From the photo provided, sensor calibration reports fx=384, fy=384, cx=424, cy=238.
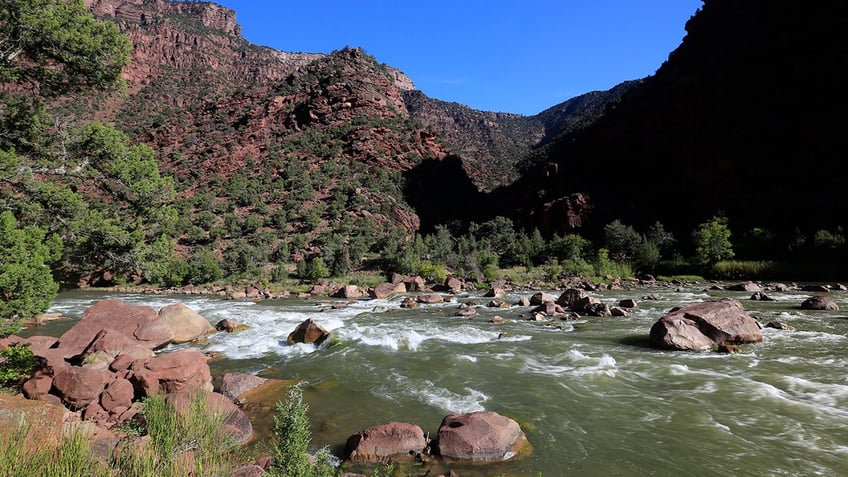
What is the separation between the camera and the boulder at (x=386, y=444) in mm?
5570

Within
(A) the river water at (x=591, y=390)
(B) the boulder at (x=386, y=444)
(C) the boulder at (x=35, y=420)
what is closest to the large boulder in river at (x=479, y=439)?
(A) the river water at (x=591, y=390)

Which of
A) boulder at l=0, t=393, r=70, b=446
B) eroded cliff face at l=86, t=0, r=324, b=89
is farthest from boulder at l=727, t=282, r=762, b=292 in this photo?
eroded cliff face at l=86, t=0, r=324, b=89

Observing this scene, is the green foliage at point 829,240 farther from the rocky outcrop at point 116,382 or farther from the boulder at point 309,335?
the rocky outcrop at point 116,382

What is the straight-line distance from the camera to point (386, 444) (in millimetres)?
5688

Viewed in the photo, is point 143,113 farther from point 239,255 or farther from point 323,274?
point 323,274

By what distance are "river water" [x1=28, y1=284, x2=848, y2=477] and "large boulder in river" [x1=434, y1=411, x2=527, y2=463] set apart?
22 centimetres

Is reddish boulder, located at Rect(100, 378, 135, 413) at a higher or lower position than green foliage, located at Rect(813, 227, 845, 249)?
lower

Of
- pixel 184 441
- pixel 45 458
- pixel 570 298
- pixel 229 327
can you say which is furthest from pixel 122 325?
pixel 570 298

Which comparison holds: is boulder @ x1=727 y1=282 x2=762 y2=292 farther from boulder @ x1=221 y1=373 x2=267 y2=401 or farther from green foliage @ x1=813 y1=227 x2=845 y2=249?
boulder @ x1=221 y1=373 x2=267 y2=401

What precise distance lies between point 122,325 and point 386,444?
11593 millimetres

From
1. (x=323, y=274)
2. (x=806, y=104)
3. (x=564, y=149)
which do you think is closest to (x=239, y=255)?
(x=323, y=274)

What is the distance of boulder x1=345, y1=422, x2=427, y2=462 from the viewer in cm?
557

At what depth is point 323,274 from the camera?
39031mm

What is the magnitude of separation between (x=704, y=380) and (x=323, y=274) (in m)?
34.6
